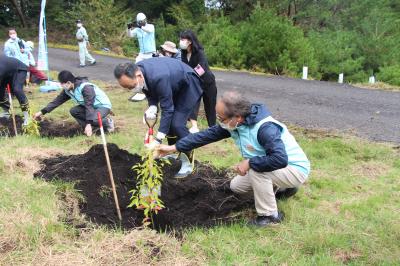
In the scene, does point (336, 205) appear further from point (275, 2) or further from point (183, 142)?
point (275, 2)

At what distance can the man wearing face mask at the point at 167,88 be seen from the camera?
3965 mm

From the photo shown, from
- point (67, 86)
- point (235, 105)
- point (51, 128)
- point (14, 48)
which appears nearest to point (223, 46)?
point (14, 48)

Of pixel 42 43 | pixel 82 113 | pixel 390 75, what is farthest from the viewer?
pixel 390 75

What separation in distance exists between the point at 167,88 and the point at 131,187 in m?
1.08

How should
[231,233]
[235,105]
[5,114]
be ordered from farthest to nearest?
[5,114] → [231,233] → [235,105]

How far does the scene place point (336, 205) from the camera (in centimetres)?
415

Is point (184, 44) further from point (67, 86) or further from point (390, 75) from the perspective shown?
point (390, 75)

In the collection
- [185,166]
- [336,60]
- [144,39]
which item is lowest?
[185,166]

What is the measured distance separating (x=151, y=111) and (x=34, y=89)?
318 inches

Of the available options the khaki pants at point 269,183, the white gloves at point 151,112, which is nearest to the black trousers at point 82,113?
the white gloves at point 151,112

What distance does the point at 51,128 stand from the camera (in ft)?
23.6

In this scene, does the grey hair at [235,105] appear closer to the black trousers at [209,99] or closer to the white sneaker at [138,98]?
the black trousers at [209,99]

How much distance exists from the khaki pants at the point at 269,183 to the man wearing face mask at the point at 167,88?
92cm

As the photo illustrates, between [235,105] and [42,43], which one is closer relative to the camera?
[235,105]
